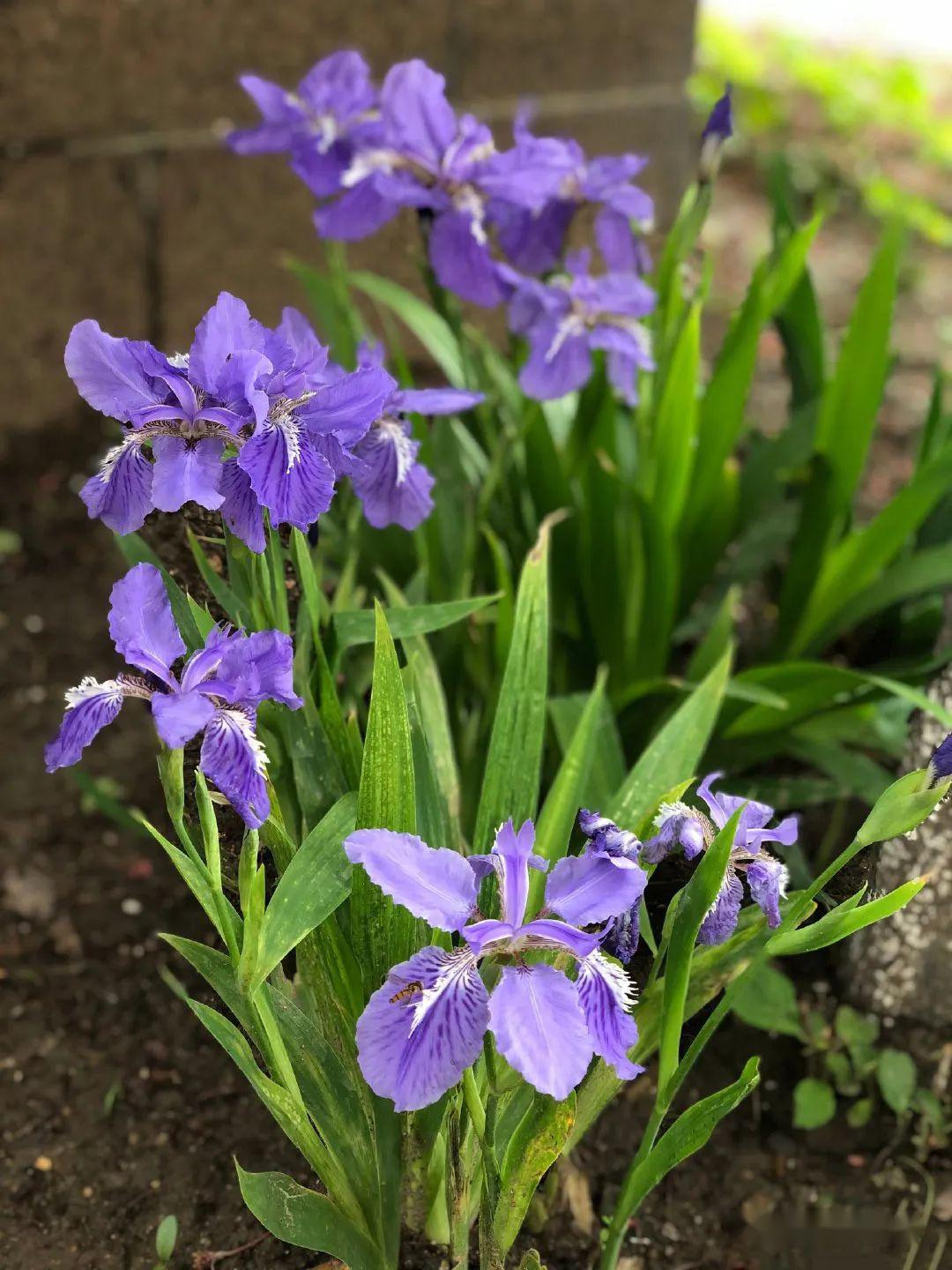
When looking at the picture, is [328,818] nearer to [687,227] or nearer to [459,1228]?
[459,1228]

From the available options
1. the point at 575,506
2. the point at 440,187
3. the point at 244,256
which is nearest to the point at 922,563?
the point at 575,506

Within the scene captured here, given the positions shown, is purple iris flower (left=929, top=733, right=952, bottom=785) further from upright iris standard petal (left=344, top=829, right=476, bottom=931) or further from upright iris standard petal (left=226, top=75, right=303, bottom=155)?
upright iris standard petal (left=226, top=75, right=303, bottom=155)

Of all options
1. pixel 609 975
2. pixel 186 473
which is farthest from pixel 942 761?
pixel 186 473

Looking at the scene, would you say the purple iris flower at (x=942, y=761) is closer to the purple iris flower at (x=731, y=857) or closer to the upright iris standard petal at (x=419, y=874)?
the purple iris flower at (x=731, y=857)

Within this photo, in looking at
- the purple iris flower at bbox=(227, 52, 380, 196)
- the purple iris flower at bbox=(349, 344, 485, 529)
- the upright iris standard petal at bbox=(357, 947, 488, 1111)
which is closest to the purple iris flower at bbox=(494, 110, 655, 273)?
the purple iris flower at bbox=(227, 52, 380, 196)

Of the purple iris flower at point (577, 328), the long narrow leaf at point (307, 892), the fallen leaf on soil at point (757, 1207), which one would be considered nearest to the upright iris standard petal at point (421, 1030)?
the long narrow leaf at point (307, 892)
